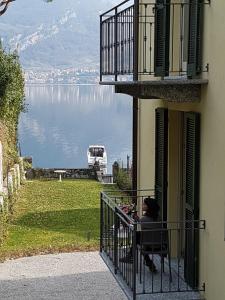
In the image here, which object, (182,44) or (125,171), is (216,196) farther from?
(125,171)

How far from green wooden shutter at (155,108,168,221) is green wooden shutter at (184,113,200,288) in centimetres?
114

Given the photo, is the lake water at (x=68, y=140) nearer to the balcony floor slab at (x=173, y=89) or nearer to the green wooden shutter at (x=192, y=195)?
the balcony floor slab at (x=173, y=89)

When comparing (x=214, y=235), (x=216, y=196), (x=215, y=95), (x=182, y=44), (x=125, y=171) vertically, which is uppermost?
(x=182, y=44)

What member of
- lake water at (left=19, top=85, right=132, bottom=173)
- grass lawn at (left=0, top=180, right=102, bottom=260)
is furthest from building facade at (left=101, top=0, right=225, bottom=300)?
lake water at (left=19, top=85, right=132, bottom=173)

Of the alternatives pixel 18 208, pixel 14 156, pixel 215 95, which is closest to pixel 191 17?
pixel 215 95

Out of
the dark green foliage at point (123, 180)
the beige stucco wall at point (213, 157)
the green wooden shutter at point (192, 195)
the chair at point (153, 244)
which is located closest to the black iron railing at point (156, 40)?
the beige stucco wall at point (213, 157)

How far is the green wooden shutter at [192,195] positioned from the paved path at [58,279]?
376 cm

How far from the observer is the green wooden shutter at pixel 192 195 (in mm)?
8586

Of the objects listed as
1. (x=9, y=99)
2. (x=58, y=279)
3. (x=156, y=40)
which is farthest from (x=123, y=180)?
(x=156, y=40)

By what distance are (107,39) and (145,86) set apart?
2.16 meters

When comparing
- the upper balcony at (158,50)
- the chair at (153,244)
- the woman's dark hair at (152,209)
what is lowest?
the chair at (153,244)

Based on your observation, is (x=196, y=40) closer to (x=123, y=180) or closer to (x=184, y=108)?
(x=184, y=108)

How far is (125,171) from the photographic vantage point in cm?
3266

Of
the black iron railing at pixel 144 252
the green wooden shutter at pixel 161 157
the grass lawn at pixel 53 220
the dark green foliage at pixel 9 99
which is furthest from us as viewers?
the dark green foliage at pixel 9 99
